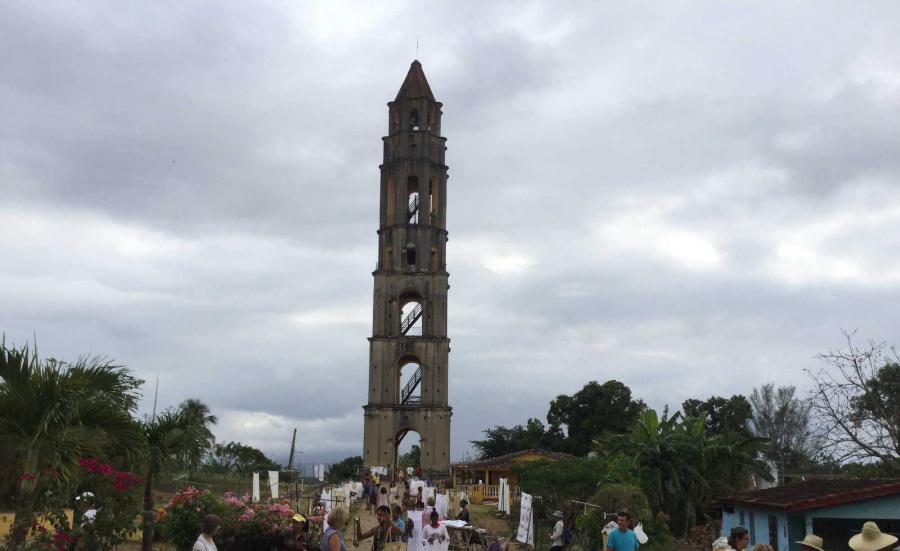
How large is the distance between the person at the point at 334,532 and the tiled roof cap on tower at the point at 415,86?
43.0m

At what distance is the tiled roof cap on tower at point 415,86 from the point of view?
5200 centimetres

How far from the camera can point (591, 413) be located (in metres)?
63.3

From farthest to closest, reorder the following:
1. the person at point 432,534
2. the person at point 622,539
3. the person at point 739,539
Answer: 1. the person at point 432,534
2. the person at point 622,539
3. the person at point 739,539

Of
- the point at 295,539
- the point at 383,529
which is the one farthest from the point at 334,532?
the point at 383,529

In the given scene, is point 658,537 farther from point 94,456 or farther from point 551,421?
point 551,421

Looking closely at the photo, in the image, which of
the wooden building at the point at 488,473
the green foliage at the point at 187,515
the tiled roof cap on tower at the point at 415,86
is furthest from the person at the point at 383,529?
the tiled roof cap on tower at the point at 415,86

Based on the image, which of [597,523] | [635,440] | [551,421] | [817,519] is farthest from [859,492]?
[551,421]

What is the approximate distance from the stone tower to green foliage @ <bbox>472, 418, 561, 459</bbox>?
58.8 feet

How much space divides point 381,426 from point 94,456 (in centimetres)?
3581

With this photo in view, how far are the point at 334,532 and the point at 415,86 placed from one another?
4416cm

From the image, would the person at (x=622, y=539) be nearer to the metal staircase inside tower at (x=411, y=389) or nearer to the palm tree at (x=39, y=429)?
the palm tree at (x=39, y=429)

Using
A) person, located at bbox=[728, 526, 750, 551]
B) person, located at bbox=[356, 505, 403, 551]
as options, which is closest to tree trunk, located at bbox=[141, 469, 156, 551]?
person, located at bbox=[356, 505, 403, 551]

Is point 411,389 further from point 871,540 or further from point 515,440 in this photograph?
point 871,540

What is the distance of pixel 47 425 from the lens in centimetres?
1030
